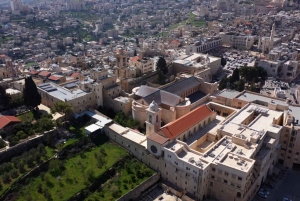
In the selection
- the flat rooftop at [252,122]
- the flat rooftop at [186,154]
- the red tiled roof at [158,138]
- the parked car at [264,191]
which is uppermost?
the red tiled roof at [158,138]

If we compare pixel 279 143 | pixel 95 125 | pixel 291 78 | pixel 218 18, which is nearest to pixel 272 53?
pixel 291 78

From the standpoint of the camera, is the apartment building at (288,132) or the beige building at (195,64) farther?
the beige building at (195,64)

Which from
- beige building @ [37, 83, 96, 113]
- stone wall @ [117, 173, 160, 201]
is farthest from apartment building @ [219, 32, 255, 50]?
stone wall @ [117, 173, 160, 201]

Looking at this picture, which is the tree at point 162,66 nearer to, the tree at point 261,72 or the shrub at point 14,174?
the tree at point 261,72

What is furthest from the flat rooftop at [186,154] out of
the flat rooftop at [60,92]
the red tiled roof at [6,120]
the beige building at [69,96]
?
the red tiled roof at [6,120]

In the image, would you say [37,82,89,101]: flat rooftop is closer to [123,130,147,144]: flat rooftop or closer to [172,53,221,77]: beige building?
[123,130,147,144]: flat rooftop

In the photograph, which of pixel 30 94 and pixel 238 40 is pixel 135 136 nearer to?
pixel 30 94
